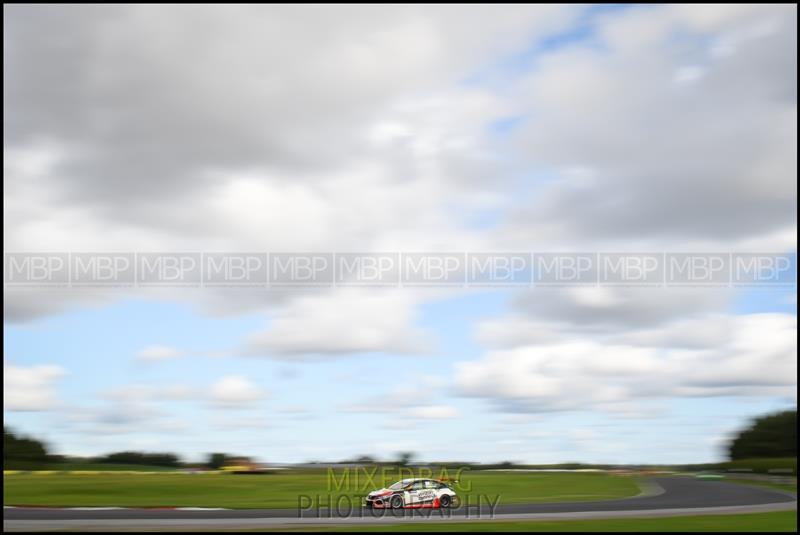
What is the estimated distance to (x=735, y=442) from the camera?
6132 inches

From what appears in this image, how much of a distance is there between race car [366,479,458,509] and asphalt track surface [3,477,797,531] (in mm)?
463

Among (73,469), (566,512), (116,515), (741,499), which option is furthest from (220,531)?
(73,469)

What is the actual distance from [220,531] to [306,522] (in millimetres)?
4438

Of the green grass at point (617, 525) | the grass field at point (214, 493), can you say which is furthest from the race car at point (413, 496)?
the green grass at point (617, 525)

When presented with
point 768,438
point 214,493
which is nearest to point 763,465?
point 768,438

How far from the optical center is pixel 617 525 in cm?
3019

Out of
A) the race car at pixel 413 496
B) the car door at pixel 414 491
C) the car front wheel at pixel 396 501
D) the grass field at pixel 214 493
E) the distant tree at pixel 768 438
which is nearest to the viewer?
the car front wheel at pixel 396 501

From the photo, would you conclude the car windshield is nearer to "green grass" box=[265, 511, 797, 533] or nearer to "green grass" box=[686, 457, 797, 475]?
"green grass" box=[265, 511, 797, 533]

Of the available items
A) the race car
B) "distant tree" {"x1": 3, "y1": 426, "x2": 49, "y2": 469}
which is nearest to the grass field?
the race car

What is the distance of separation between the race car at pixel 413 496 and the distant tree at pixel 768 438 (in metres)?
131

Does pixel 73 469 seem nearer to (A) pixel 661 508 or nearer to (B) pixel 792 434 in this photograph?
(A) pixel 661 508

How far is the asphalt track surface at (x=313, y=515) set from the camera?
30.4 metres

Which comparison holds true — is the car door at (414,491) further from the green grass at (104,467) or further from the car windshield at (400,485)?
the green grass at (104,467)

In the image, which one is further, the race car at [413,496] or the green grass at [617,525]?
the race car at [413,496]
